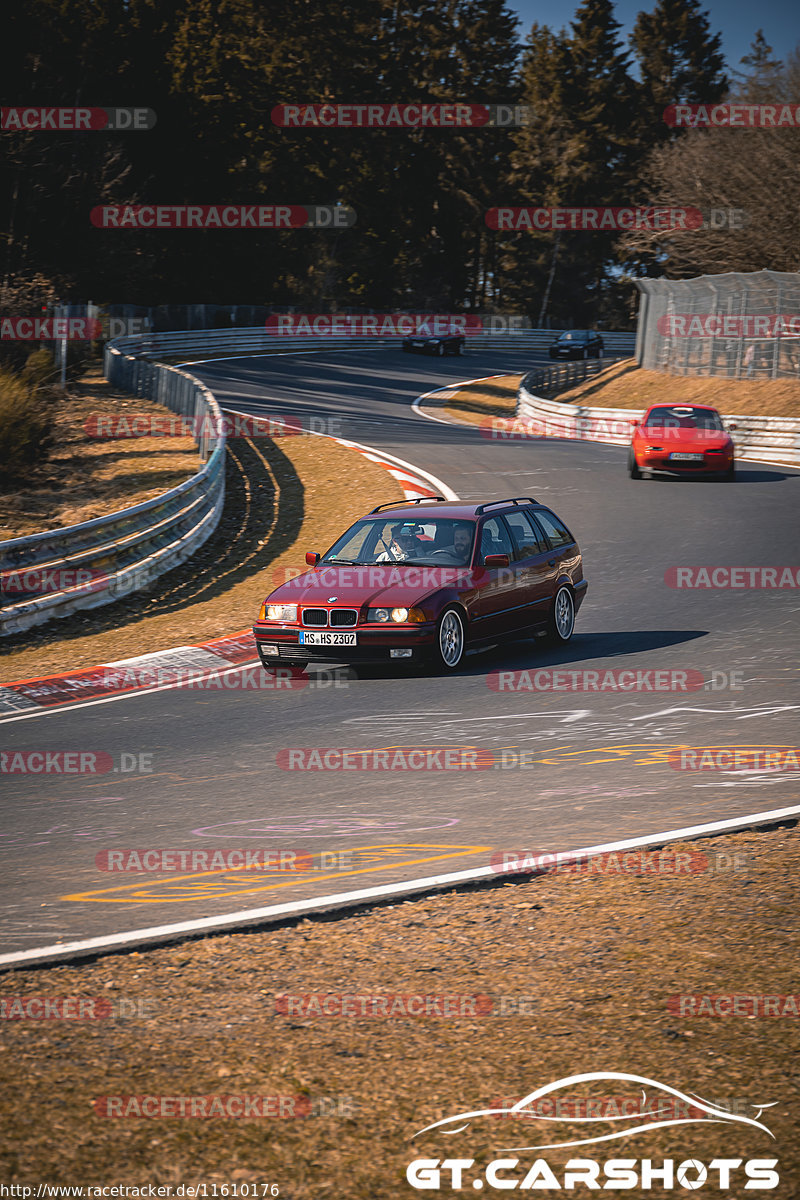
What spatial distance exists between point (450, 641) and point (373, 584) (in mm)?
854

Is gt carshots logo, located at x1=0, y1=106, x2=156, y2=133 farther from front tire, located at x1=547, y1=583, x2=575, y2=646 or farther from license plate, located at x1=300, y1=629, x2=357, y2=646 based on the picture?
license plate, located at x1=300, y1=629, x2=357, y2=646

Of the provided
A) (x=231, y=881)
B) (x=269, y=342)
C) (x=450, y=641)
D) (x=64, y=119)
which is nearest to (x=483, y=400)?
(x=269, y=342)

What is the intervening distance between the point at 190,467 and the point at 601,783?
1750cm

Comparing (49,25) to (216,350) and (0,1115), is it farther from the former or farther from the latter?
(0,1115)

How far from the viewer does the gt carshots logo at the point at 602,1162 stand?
346cm

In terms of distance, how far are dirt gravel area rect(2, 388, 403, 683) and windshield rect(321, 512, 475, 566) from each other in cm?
236

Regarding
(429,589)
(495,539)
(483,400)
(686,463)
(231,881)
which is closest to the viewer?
(231,881)

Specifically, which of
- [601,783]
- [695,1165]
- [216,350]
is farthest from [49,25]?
[695,1165]

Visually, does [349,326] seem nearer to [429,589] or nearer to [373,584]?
[373,584]

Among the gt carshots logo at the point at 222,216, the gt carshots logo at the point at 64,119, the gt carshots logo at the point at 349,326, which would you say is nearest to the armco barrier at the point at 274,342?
the gt carshots logo at the point at 349,326

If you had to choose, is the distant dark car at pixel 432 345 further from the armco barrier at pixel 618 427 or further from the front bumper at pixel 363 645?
the front bumper at pixel 363 645

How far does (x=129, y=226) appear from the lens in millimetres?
55469

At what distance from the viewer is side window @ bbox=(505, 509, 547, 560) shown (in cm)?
1238

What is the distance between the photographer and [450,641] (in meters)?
11.3
